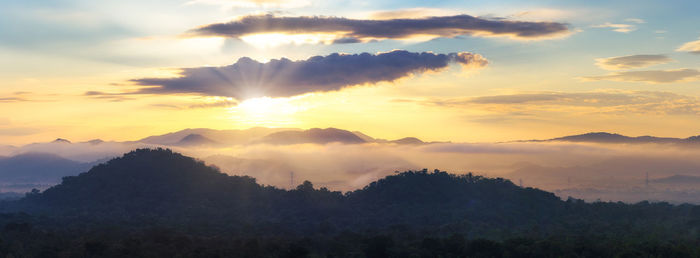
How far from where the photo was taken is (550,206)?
19738 centimetres

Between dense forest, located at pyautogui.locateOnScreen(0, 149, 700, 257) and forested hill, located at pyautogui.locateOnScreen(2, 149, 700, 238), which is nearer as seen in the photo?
dense forest, located at pyautogui.locateOnScreen(0, 149, 700, 257)

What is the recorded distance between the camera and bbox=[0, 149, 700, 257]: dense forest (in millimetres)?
102062

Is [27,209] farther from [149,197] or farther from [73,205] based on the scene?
[149,197]

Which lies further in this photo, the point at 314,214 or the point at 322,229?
the point at 314,214

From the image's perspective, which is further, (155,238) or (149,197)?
(149,197)

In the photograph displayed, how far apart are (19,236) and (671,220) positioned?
142m

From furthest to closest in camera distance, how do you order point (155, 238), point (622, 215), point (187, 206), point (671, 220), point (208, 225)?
point (187, 206), point (622, 215), point (671, 220), point (208, 225), point (155, 238)

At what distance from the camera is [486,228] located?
156 metres

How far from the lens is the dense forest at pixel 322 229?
335ft

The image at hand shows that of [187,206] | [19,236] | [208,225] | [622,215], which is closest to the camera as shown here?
[19,236]

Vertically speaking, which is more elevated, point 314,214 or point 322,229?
point 314,214

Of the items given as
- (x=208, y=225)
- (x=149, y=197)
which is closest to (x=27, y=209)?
(x=149, y=197)

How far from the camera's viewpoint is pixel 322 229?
15175 cm

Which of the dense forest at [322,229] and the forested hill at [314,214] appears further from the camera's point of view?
the forested hill at [314,214]
